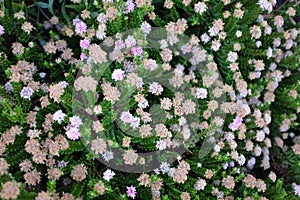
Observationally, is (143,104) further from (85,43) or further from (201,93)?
(85,43)

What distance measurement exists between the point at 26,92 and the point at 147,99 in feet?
2.77

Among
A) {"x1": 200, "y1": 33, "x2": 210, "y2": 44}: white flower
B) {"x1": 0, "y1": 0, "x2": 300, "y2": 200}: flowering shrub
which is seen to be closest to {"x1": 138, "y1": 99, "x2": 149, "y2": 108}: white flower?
{"x1": 0, "y1": 0, "x2": 300, "y2": 200}: flowering shrub

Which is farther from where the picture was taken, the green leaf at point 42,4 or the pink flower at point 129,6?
the green leaf at point 42,4

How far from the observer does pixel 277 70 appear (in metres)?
3.06

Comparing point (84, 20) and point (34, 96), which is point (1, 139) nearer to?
point (34, 96)

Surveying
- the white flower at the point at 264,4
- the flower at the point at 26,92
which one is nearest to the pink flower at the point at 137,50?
the flower at the point at 26,92

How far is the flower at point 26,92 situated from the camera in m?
2.43

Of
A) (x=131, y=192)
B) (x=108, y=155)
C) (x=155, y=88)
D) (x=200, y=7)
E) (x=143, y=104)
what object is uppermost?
(x=200, y=7)

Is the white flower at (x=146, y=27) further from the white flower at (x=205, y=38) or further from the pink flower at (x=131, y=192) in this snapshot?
the pink flower at (x=131, y=192)

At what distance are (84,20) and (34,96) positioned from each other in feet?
2.33

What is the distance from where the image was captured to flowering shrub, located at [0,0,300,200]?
235cm

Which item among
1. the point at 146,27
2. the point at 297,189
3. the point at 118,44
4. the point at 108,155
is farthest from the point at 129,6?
the point at 297,189

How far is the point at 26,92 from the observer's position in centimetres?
243

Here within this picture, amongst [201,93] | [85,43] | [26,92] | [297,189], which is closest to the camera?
[26,92]
